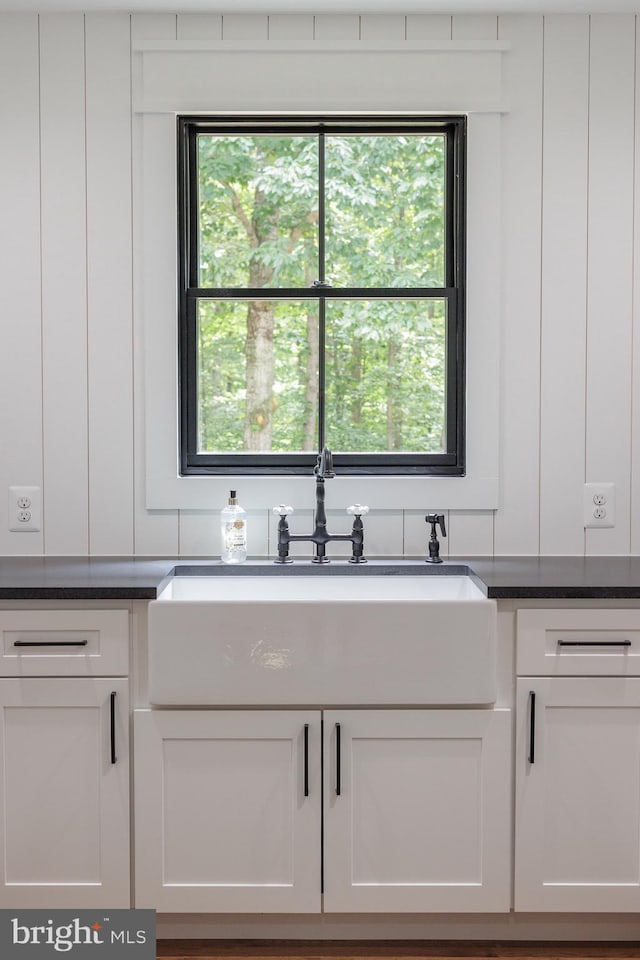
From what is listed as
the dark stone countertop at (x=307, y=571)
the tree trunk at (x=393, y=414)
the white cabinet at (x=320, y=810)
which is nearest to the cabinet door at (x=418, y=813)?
the white cabinet at (x=320, y=810)

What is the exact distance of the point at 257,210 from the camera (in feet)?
8.69

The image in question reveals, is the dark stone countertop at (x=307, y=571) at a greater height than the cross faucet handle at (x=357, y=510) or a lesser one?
lesser

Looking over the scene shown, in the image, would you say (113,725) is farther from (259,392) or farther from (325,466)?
(259,392)

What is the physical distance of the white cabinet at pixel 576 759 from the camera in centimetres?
208

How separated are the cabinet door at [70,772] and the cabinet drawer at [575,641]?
3.26 feet

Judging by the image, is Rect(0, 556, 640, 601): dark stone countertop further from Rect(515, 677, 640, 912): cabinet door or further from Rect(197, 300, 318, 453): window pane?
Rect(197, 300, 318, 453): window pane

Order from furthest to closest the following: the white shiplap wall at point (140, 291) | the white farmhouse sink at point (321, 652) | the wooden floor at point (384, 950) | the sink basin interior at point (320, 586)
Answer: the white shiplap wall at point (140, 291) → the sink basin interior at point (320, 586) → the wooden floor at point (384, 950) → the white farmhouse sink at point (321, 652)

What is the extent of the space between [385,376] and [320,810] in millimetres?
1312

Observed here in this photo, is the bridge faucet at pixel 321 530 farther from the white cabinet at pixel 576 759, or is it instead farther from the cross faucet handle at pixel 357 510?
the white cabinet at pixel 576 759

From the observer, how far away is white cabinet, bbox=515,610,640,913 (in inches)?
81.7

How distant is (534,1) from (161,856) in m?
2.56

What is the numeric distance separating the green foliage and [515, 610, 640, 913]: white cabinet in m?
0.83

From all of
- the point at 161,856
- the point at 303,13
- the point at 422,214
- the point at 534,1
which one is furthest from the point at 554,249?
the point at 161,856

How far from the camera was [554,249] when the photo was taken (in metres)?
2.57
